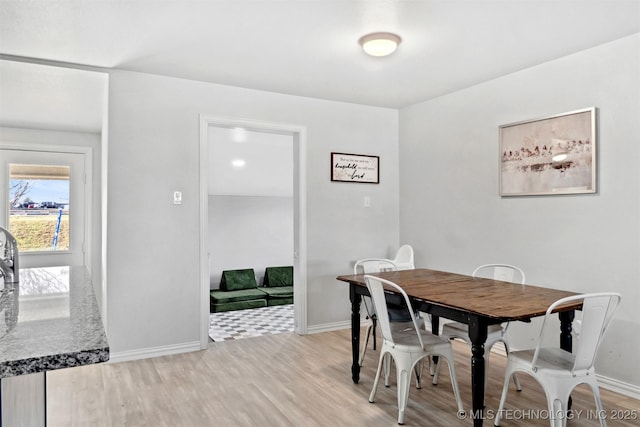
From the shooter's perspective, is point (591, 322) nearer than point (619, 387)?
Yes

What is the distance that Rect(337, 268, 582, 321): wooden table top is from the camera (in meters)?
2.18

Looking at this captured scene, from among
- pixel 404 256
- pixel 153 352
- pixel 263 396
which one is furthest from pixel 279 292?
pixel 263 396

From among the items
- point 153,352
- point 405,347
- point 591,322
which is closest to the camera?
point 591,322

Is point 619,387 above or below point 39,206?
below

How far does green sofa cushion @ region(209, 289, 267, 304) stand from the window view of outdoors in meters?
1.96

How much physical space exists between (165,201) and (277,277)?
10.8ft

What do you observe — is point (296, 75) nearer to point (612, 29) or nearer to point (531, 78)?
point (531, 78)

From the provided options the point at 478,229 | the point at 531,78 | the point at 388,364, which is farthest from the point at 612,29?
the point at 388,364

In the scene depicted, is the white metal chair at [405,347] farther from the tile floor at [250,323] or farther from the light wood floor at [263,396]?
the tile floor at [250,323]

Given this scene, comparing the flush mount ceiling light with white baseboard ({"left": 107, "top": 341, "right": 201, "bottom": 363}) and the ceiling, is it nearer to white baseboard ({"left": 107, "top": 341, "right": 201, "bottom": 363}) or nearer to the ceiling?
the ceiling

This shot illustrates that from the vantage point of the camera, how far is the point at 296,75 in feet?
12.1

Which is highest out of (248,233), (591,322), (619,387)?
(248,233)

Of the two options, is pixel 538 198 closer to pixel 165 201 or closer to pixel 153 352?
pixel 165 201

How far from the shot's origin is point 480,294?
2592 mm
